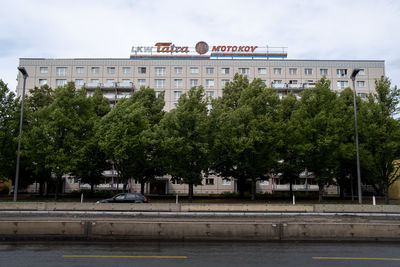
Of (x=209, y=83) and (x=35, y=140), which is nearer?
(x=35, y=140)

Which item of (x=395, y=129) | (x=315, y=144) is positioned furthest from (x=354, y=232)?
(x=395, y=129)

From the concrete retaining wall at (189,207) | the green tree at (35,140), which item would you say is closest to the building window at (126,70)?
the green tree at (35,140)

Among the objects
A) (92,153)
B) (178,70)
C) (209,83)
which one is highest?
(178,70)

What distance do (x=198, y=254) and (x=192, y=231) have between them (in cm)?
207

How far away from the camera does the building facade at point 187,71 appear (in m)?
57.0

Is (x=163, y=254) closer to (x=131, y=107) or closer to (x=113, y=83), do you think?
(x=131, y=107)

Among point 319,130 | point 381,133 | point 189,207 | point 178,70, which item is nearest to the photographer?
point 189,207

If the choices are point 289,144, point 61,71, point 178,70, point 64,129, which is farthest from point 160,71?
point 289,144

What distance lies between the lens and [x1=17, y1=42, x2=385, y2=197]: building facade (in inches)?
2245

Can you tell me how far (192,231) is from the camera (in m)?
11.7

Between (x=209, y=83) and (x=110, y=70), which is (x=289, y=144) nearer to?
(x=209, y=83)

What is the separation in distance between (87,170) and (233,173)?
1695 centimetres

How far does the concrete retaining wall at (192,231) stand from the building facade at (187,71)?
149 ft

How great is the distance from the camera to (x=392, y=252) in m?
9.96
